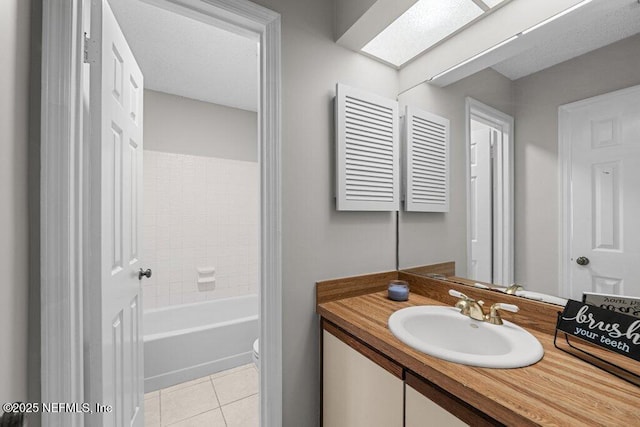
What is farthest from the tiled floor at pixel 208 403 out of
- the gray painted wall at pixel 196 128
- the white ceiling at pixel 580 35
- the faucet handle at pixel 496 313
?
the white ceiling at pixel 580 35

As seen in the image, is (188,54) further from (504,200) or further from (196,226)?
(504,200)

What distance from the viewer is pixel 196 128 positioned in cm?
274

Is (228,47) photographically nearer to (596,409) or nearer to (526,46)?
(526,46)

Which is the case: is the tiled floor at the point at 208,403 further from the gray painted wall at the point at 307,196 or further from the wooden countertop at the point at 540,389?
the wooden countertop at the point at 540,389

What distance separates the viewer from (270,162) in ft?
3.71

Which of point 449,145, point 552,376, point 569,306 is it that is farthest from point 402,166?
point 552,376

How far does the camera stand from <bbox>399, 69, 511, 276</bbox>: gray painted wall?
3.77 feet

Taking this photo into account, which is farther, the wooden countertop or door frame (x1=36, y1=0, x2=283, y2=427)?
door frame (x1=36, y1=0, x2=283, y2=427)

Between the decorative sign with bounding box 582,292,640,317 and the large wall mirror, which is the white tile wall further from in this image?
the decorative sign with bounding box 582,292,640,317

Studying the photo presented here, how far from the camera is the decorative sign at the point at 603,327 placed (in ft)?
2.13

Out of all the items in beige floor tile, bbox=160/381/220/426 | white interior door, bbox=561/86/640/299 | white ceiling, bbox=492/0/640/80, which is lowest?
beige floor tile, bbox=160/381/220/426

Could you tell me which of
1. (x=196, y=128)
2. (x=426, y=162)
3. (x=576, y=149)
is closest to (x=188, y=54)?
(x=196, y=128)

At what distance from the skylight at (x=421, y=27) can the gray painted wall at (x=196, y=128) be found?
195cm

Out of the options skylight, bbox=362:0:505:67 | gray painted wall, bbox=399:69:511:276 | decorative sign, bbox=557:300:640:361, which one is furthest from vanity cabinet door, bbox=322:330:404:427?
skylight, bbox=362:0:505:67
